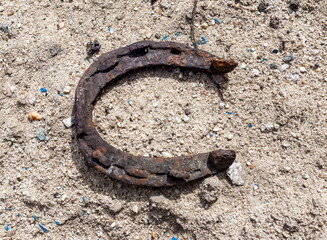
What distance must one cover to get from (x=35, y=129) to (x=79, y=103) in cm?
37

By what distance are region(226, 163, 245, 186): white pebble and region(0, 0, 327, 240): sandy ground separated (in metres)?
0.03


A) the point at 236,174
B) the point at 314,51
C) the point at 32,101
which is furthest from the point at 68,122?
the point at 314,51

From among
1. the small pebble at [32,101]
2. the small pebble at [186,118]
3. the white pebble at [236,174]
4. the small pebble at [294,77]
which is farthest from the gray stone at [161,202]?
the small pebble at [294,77]

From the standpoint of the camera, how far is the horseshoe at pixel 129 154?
224 centimetres

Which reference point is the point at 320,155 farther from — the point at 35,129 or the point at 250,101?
the point at 35,129

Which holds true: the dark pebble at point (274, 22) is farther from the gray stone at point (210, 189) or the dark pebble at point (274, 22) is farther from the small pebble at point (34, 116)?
the small pebble at point (34, 116)

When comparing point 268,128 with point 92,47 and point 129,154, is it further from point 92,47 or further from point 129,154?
point 92,47

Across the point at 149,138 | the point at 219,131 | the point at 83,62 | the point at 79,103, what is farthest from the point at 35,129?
the point at 219,131

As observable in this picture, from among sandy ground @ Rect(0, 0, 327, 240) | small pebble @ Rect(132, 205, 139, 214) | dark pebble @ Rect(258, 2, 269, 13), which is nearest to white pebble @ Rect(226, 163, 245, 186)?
sandy ground @ Rect(0, 0, 327, 240)

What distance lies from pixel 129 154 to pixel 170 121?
0.34 meters

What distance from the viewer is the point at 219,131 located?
7.86ft

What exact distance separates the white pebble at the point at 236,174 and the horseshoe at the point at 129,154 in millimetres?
42

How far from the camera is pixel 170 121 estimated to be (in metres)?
2.43

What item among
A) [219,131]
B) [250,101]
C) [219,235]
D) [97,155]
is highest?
[250,101]
